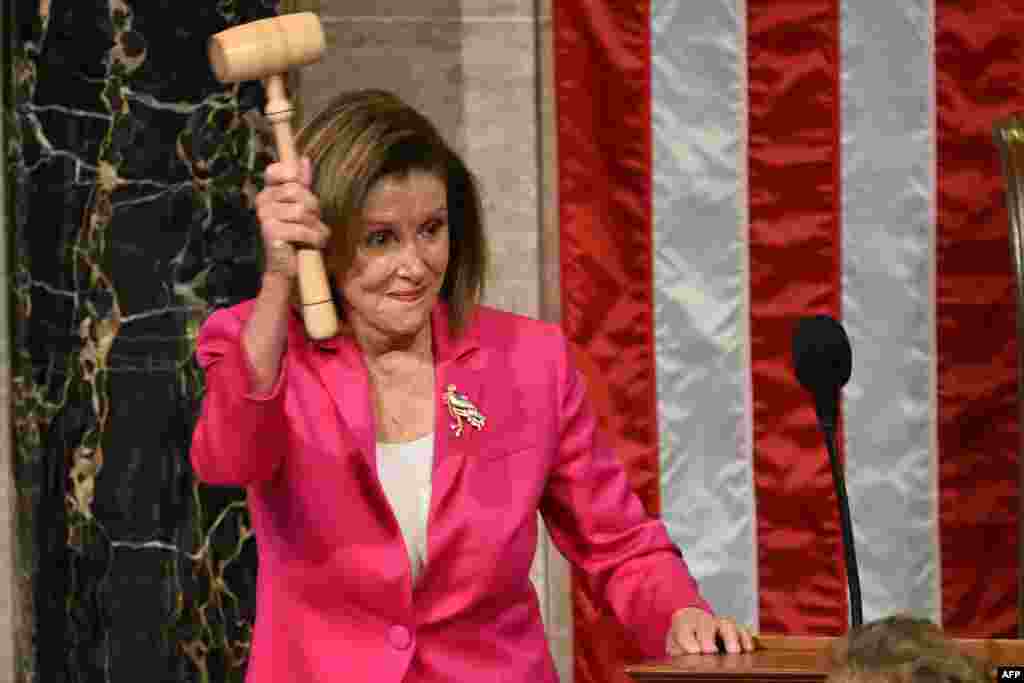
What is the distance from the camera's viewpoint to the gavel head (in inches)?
90.1

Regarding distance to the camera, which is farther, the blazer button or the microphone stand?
the blazer button

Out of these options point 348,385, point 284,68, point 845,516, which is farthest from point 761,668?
point 284,68

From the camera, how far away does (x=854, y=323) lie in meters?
3.81

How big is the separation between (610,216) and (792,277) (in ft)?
1.34

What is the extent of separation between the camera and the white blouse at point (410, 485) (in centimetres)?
245

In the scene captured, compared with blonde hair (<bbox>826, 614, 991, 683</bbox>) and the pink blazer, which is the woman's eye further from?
blonde hair (<bbox>826, 614, 991, 683</bbox>)

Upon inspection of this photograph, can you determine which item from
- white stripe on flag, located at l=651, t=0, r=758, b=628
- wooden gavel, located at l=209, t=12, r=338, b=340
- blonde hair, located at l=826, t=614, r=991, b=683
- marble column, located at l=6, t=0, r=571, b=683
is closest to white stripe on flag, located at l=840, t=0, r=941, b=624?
white stripe on flag, located at l=651, t=0, r=758, b=628

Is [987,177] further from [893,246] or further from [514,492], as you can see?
[514,492]

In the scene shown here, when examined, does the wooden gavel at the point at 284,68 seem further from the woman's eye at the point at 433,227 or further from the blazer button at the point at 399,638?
the blazer button at the point at 399,638

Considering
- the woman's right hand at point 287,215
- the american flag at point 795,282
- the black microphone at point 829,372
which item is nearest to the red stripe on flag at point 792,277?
the american flag at point 795,282

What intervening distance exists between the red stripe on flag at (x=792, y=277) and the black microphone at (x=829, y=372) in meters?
1.51

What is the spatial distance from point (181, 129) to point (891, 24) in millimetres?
1504

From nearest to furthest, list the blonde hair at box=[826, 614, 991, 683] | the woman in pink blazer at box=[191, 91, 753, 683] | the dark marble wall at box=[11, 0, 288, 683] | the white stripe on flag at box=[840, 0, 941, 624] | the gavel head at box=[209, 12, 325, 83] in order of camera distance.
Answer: the blonde hair at box=[826, 614, 991, 683], the gavel head at box=[209, 12, 325, 83], the woman in pink blazer at box=[191, 91, 753, 683], the dark marble wall at box=[11, 0, 288, 683], the white stripe on flag at box=[840, 0, 941, 624]

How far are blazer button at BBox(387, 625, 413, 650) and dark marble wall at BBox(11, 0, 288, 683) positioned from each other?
1.40 m
